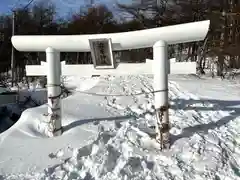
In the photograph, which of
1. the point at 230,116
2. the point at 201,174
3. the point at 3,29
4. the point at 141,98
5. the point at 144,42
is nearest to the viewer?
the point at 201,174

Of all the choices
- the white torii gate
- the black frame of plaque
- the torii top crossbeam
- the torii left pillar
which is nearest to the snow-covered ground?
the torii left pillar

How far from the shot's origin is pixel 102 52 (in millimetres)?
5551

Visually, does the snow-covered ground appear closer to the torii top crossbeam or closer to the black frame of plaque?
the black frame of plaque

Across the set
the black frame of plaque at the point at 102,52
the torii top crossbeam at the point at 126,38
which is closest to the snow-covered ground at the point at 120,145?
the black frame of plaque at the point at 102,52

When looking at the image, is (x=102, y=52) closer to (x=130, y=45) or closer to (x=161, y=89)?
(x=130, y=45)

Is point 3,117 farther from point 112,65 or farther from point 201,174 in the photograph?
point 201,174

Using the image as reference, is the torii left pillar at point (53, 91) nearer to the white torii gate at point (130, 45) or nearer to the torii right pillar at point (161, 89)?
the white torii gate at point (130, 45)

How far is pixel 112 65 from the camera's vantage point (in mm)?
5555

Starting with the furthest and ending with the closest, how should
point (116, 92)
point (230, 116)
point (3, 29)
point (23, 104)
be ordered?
point (3, 29), point (23, 104), point (116, 92), point (230, 116)

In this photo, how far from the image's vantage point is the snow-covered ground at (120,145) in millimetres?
4414

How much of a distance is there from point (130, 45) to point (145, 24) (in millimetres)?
20998

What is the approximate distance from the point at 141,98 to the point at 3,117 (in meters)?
4.09

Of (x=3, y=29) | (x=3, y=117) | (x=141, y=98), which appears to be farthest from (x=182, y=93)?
(x=3, y=29)

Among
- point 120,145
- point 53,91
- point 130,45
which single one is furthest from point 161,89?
point 53,91
